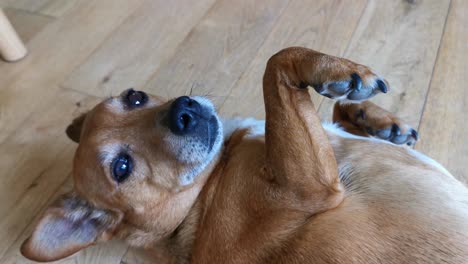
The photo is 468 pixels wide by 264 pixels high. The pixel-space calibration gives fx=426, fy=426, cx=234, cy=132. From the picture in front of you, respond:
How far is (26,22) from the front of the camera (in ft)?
9.75

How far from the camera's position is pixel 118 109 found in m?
1.71

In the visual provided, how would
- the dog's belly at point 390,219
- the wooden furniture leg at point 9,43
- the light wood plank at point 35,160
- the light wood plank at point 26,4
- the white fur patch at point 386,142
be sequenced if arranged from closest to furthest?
the dog's belly at point 390,219
the white fur patch at point 386,142
the light wood plank at point 35,160
the wooden furniture leg at point 9,43
the light wood plank at point 26,4

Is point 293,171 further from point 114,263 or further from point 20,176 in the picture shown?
point 20,176

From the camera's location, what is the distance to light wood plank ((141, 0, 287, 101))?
2463 mm

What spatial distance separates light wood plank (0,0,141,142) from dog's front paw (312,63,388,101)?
1823mm

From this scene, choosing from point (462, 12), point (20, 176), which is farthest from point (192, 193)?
point (462, 12)

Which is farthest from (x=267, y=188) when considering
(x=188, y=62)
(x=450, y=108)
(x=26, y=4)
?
(x=26, y=4)

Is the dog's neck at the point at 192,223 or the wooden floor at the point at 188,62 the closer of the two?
the dog's neck at the point at 192,223

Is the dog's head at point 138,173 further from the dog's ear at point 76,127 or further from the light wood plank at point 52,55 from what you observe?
the light wood plank at point 52,55

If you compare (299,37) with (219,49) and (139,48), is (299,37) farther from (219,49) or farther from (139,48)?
(139,48)

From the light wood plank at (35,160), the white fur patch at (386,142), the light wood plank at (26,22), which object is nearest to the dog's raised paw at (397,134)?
the white fur patch at (386,142)

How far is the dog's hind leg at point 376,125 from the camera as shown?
185 cm

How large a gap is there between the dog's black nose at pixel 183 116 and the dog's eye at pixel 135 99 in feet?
0.81

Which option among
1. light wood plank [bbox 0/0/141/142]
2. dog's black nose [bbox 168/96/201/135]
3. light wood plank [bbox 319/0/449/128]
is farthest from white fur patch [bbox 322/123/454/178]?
light wood plank [bbox 0/0/141/142]
